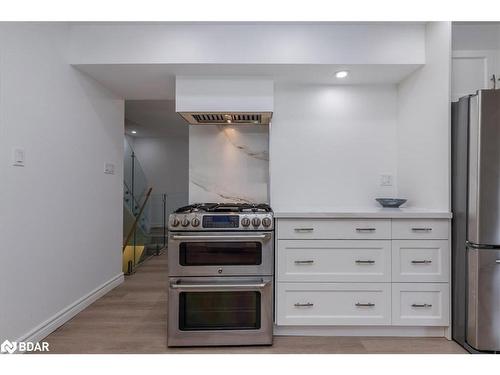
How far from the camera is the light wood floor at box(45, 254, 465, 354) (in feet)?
6.51

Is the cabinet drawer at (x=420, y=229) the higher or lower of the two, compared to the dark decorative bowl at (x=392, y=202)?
lower

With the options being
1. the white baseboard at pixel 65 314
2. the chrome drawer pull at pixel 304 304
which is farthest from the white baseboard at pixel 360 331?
the white baseboard at pixel 65 314

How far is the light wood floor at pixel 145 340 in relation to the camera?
6.51ft

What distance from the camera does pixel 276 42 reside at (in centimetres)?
232

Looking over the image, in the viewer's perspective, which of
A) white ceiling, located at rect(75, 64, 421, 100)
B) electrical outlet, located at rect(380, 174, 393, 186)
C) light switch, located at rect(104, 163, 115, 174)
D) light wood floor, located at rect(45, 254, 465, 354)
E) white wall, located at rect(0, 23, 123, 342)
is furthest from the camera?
light switch, located at rect(104, 163, 115, 174)

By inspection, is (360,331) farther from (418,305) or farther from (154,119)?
(154,119)

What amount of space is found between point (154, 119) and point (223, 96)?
11.9ft

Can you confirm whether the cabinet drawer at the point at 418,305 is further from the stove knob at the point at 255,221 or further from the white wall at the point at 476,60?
the white wall at the point at 476,60

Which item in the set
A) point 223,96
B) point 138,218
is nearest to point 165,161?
point 138,218

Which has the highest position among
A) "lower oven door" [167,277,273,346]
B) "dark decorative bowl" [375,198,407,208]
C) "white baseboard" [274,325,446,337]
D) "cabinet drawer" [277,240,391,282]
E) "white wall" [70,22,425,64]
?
"white wall" [70,22,425,64]

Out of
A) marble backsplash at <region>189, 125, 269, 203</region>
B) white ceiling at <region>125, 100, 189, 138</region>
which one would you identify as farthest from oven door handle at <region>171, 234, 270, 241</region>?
white ceiling at <region>125, 100, 189, 138</region>

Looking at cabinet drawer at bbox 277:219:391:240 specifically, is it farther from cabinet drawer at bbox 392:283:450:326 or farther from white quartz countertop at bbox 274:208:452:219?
cabinet drawer at bbox 392:283:450:326

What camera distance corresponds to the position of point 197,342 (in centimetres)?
202

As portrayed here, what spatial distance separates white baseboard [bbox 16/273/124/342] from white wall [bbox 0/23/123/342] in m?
0.01
